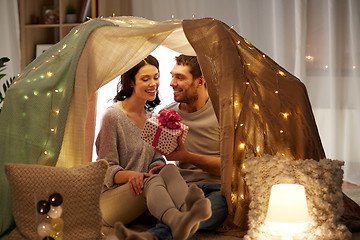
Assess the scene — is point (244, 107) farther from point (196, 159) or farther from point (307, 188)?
point (307, 188)

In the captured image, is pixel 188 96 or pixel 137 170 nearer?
pixel 137 170

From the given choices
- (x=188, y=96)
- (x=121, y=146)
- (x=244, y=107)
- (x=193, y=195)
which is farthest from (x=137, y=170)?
(x=193, y=195)

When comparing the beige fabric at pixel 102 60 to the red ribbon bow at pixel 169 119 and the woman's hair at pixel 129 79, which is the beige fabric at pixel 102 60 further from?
the red ribbon bow at pixel 169 119

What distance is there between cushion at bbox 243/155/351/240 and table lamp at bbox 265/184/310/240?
9cm

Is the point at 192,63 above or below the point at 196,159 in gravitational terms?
above

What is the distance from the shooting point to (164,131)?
2.54 meters

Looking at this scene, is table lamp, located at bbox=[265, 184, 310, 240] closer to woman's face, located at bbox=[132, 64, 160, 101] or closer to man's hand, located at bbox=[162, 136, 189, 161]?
man's hand, located at bbox=[162, 136, 189, 161]

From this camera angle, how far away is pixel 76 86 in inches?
96.5

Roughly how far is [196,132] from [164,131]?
33 cm

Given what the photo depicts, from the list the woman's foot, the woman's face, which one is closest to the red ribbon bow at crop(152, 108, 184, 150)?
the woman's face

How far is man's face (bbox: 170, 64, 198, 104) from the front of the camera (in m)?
2.83

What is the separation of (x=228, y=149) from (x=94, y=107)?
0.79m

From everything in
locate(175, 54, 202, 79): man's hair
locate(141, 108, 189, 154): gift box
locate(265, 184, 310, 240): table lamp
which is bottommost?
locate(265, 184, 310, 240): table lamp

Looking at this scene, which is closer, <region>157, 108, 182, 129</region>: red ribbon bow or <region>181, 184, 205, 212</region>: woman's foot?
<region>181, 184, 205, 212</region>: woman's foot
